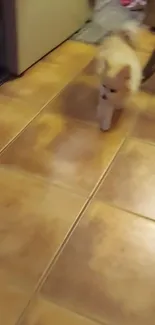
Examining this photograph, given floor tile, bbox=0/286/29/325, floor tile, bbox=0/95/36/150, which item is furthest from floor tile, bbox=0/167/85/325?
floor tile, bbox=0/95/36/150

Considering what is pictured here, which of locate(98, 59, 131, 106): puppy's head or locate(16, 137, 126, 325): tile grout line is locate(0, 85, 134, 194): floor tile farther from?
locate(98, 59, 131, 106): puppy's head

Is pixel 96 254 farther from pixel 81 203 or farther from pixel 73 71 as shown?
pixel 73 71

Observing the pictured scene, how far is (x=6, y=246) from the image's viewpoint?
1066 millimetres

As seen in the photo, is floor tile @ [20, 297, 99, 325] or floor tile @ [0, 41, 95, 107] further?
floor tile @ [0, 41, 95, 107]

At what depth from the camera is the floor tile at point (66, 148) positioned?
1.29 m

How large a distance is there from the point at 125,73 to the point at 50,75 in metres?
0.46

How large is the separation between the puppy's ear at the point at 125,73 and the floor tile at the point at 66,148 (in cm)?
19

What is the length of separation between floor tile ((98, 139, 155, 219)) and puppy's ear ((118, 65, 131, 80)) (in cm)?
20

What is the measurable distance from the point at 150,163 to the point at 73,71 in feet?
1.99

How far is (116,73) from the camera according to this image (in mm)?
1341

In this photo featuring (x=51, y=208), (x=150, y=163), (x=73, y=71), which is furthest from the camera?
(x=73, y=71)

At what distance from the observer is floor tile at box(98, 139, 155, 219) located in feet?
3.95

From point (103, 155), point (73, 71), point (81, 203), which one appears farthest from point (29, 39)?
point (81, 203)

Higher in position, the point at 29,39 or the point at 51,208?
the point at 29,39
